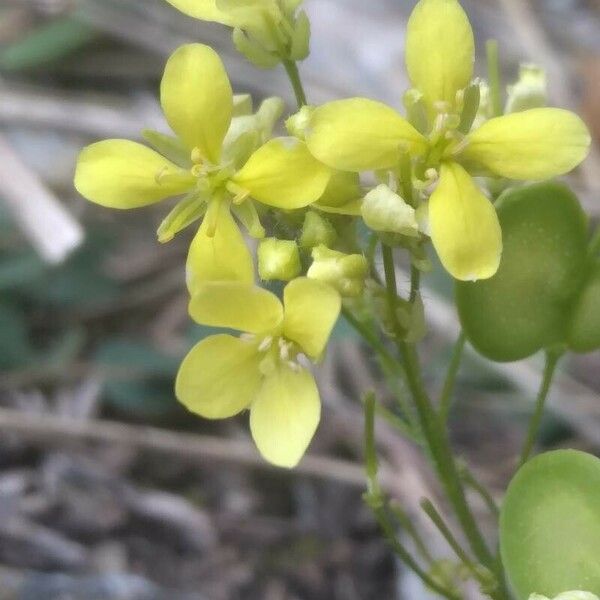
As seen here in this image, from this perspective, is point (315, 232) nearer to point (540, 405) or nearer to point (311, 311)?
point (311, 311)

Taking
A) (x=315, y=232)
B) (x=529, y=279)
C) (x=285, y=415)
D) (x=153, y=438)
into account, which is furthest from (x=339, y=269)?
(x=153, y=438)

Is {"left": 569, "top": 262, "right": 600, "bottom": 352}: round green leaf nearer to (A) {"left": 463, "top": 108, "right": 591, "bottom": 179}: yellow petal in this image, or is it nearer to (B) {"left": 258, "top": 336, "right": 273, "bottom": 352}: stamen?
(A) {"left": 463, "top": 108, "right": 591, "bottom": 179}: yellow petal

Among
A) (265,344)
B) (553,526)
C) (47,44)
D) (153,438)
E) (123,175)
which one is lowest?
(153,438)

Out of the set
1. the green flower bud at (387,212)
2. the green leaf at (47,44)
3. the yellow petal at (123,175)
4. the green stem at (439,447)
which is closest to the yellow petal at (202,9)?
the yellow petal at (123,175)

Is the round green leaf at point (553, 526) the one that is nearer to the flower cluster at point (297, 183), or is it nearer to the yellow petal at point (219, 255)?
the flower cluster at point (297, 183)

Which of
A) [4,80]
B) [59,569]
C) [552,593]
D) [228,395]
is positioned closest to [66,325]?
[59,569]

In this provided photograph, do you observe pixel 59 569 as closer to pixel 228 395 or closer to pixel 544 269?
pixel 228 395
